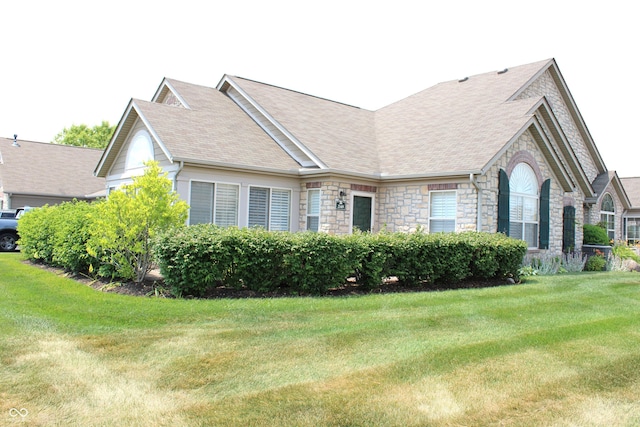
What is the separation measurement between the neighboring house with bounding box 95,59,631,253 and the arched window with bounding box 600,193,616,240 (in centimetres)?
293

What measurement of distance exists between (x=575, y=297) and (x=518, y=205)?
5.85 metres

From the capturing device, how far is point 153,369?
18.1 feet

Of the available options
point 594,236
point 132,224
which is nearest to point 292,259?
point 132,224

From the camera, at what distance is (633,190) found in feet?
110

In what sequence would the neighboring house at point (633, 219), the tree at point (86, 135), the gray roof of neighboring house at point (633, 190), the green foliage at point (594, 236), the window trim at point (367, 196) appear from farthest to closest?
the tree at point (86, 135) → the gray roof of neighboring house at point (633, 190) → the neighboring house at point (633, 219) → the green foliage at point (594, 236) → the window trim at point (367, 196)

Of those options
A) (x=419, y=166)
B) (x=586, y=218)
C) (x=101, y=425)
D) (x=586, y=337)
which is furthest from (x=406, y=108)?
(x=101, y=425)

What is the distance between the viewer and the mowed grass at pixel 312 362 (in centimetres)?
455

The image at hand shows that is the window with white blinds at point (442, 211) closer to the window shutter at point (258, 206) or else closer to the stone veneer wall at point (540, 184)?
the stone veneer wall at point (540, 184)

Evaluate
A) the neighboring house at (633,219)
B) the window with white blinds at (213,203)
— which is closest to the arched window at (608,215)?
the neighboring house at (633,219)

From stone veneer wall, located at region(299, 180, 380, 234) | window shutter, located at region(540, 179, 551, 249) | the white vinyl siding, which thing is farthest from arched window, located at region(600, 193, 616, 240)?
the white vinyl siding

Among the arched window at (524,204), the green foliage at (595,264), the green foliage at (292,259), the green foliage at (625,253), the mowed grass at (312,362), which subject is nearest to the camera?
the mowed grass at (312,362)

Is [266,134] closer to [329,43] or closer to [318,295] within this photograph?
[329,43]

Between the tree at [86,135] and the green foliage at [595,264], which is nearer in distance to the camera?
the green foliage at [595,264]

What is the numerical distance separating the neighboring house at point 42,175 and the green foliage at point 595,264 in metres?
21.6
